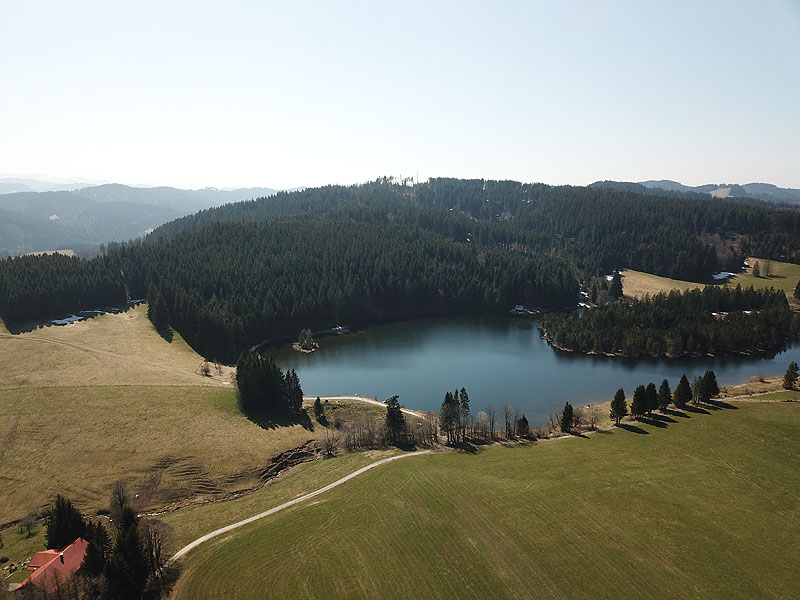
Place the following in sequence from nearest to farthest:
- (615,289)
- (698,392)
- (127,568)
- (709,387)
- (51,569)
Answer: (127,568), (51,569), (709,387), (698,392), (615,289)

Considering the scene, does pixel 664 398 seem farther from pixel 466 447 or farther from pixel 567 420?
pixel 466 447

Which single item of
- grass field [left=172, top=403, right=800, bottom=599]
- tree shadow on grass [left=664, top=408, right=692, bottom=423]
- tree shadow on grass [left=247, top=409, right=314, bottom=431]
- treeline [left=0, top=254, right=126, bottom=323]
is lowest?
tree shadow on grass [left=247, top=409, right=314, bottom=431]

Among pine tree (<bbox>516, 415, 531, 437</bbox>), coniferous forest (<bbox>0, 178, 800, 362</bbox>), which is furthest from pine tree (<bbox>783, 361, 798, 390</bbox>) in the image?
pine tree (<bbox>516, 415, 531, 437</bbox>)

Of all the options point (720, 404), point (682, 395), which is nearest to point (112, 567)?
point (682, 395)

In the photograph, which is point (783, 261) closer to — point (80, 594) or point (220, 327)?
point (220, 327)

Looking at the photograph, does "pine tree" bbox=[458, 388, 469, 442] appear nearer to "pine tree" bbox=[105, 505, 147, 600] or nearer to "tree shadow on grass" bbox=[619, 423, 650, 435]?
"tree shadow on grass" bbox=[619, 423, 650, 435]

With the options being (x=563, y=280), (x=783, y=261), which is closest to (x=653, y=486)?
(x=563, y=280)
